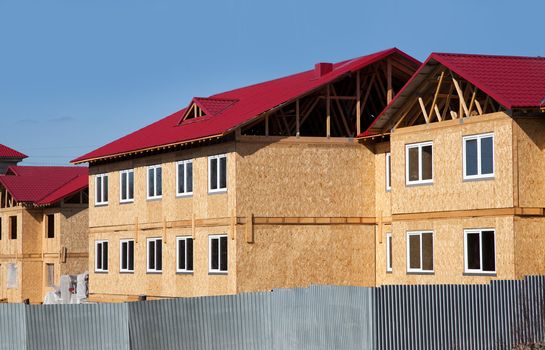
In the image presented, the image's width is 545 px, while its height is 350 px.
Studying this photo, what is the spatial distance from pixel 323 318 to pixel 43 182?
4060cm

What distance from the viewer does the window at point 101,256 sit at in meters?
49.2

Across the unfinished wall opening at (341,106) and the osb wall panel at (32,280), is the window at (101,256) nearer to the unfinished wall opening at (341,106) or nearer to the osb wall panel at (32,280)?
the unfinished wall opening at (341,106)

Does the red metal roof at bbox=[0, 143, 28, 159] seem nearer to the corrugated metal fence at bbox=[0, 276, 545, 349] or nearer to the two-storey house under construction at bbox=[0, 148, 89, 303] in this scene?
the two-storey house under construction at bbox=[0, 148, 89, 303]

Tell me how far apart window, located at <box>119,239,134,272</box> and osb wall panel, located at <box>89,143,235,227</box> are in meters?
0.87

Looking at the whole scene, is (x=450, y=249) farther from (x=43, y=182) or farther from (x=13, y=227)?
(x=13, y=227)

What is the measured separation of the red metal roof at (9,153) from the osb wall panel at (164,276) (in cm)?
3642

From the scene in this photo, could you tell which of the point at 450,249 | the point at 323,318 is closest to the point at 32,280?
the point at 450,249

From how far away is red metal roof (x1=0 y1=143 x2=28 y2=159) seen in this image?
8426 cm

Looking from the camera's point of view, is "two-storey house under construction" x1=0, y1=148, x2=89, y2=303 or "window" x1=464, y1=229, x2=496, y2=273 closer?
"window" x1=464, y1=229, x2=496, y2=273

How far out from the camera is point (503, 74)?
3306cm

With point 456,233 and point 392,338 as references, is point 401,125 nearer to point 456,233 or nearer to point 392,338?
point 456,233

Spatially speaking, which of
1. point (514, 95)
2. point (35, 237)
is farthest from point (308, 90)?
point (35, 237)

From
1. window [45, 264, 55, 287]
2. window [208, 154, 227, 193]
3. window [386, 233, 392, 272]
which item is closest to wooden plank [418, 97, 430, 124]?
window [386, 233, 392, 272]

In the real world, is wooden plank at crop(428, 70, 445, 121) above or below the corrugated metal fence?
above
